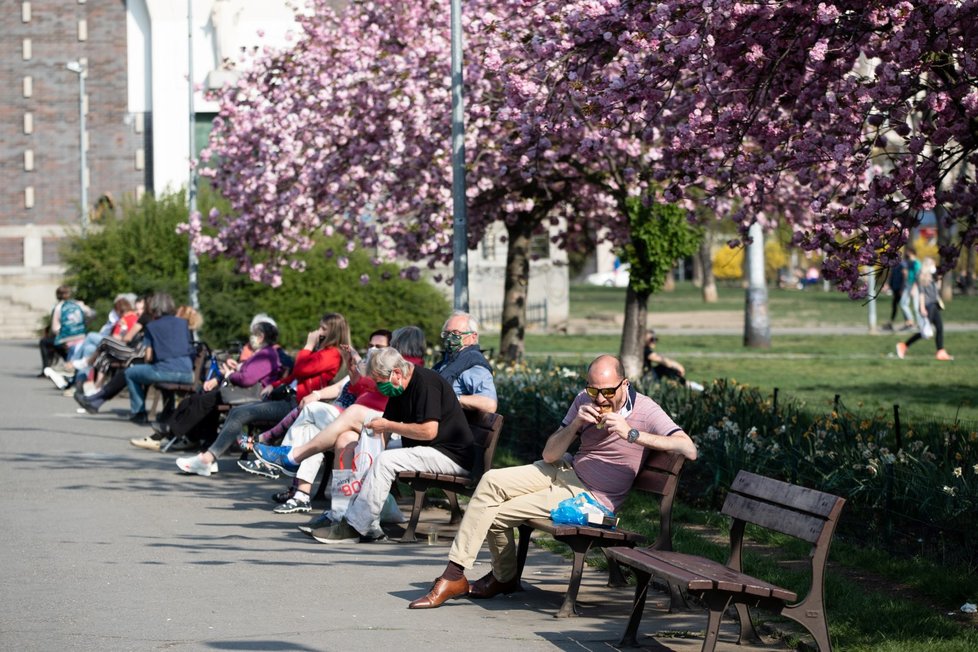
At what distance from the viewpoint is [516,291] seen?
21422 mm

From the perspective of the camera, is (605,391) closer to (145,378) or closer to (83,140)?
(145,378)

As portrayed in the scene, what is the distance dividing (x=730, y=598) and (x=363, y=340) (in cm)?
2294

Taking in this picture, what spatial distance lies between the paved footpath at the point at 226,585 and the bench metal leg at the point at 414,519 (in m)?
0.15

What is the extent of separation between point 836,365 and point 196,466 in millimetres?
13748


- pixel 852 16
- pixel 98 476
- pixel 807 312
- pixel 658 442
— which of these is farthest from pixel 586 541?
pixel 807 312

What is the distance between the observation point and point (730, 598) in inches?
252

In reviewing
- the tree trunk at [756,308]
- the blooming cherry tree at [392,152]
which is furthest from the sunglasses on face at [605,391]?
the tree trunk at [756,308]

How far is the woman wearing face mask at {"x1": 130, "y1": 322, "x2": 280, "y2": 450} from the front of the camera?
588 inches

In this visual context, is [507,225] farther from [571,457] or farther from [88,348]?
[571,457]

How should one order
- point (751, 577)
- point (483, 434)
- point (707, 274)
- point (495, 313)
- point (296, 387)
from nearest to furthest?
point (751, 577) → point (483, 434) → point (296, 387) → point (495, 313) → point (707, 274)

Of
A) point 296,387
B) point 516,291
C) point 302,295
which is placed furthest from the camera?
point 302,295

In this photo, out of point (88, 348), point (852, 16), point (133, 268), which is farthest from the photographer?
point (133, 268)

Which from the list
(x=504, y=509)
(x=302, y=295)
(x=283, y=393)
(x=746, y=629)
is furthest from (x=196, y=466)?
(x=302, y=295)

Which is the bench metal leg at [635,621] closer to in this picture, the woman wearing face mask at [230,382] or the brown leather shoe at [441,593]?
the brown leather shoe at [441,593]
